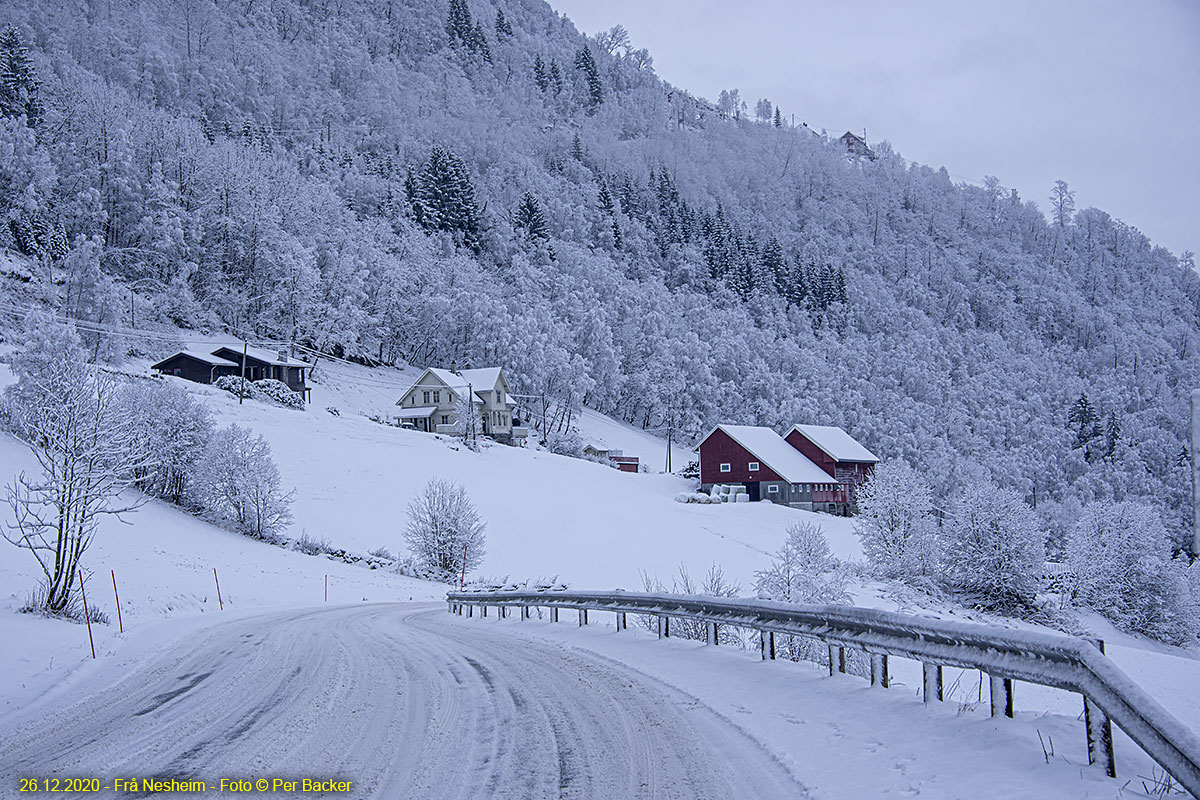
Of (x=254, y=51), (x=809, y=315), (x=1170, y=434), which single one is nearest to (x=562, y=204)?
(x=809, y=315)

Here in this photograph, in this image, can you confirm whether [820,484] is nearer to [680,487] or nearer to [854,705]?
[680,487]

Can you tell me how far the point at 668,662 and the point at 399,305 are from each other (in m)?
94.6

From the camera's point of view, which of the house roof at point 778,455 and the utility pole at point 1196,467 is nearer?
the utility pole at point 1196,467

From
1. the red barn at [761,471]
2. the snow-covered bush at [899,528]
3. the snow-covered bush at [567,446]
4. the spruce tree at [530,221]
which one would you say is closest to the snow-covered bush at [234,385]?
the snow-covered bush at [567,446]

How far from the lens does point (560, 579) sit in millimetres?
35656

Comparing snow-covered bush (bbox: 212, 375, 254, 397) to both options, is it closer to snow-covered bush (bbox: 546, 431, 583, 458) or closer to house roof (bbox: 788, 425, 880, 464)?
snow-covered bush (bbox: 546, 431, 583, 458)

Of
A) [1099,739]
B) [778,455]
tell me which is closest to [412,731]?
[1099,739]

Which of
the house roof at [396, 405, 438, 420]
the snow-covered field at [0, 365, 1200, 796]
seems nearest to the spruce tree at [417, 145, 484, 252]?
the snow-covered field at [0, 365, 1200, 796]

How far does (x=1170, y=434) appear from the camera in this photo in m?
141

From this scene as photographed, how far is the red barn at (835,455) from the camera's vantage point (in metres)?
79.9

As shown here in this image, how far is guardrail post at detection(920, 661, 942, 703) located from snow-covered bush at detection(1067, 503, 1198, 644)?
124ft

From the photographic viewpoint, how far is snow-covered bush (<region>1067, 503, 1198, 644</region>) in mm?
37562

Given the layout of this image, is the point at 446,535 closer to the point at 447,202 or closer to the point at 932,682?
the point at 932,682

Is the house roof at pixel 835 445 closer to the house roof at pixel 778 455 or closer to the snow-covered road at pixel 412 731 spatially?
the house roof at pixel 778 455
